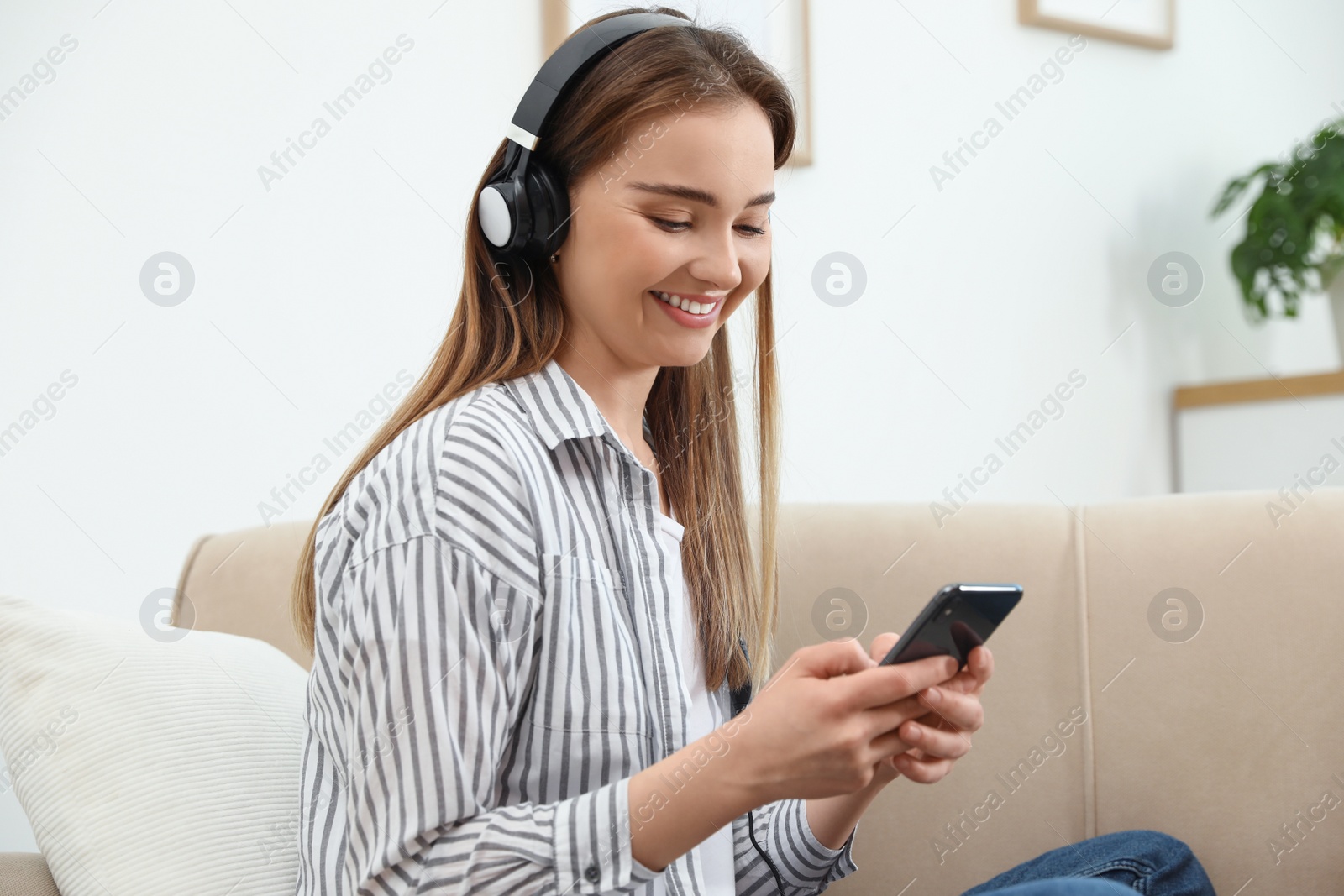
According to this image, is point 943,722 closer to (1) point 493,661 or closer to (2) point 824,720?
(2) point 824,720

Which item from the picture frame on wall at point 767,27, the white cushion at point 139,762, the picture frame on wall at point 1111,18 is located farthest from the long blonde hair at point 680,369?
the picture frame on wall at point 1111,18

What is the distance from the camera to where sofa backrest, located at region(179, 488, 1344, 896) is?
1069mm

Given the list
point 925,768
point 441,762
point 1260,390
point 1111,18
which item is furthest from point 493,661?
point 1111,18

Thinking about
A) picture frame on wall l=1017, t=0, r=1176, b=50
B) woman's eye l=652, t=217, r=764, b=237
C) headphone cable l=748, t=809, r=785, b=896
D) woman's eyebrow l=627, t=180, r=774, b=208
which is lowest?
headphone cable l=748, t=809, r=785, b=896

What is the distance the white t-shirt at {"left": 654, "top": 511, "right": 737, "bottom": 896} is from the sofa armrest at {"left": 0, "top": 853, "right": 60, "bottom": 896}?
548mm

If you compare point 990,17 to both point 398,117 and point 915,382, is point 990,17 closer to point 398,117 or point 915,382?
point 915,382

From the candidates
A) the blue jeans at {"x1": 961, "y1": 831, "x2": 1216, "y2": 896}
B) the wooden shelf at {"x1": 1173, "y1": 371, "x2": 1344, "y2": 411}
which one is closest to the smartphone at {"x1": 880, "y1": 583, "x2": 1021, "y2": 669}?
the blue jeans at {"x1": 961, "y1": 831, "x2": 1216, "y2": 896}

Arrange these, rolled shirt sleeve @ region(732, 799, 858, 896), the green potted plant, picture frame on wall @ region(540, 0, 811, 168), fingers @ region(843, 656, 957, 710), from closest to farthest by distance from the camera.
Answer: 1. fingers @ region(843, 656, 957, 710)
2. rolled shirt sleeve @ region(732, 799, 858, 896)
3. picture frame on wall @ region(540, 0, 811, 168)
4. the green potted plant

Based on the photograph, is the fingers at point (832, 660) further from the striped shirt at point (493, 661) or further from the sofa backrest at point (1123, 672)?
the sofa backrest at point (1123, 672)

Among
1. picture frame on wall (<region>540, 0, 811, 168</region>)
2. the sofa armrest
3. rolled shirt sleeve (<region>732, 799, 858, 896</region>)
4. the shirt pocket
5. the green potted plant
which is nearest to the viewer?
the shirt pocket

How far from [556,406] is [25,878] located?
1.97ft

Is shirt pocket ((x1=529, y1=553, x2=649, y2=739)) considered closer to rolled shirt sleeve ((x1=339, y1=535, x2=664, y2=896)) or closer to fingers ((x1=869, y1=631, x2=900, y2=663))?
rolled shirt sleeve ((x1=339, y1=535, x2=664, y2=896))

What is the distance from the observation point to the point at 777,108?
100 centimetres

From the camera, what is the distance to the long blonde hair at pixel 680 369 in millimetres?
878
